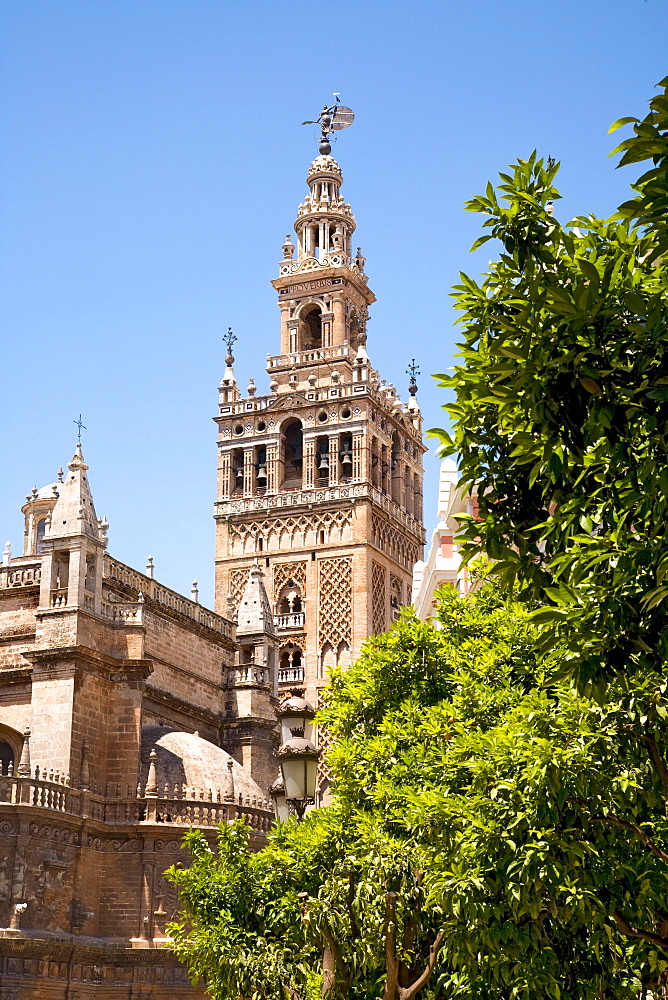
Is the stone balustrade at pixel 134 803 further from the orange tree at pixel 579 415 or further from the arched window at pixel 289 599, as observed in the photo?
the orange tree at pixel 579 415

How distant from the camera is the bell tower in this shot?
53531 mm

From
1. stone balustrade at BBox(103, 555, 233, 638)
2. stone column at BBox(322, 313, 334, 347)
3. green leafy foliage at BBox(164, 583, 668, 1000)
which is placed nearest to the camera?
green leafy foliage at BBox(164, 583, 668, 1000)

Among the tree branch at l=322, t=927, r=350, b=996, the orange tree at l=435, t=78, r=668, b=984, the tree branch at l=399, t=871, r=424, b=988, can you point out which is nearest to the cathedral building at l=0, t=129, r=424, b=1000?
the tree branch at l=322, t=927, r=350, b=996

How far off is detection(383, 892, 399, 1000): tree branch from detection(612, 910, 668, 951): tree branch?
3272 millimetres

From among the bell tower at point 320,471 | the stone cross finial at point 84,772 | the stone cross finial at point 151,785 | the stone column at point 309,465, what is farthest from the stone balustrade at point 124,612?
the stone column at point 309,465

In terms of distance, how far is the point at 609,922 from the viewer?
13836 millimetres

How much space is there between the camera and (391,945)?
16.0 metres

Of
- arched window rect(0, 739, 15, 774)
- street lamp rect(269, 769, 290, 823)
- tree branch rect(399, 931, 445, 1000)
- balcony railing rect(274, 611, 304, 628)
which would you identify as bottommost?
tree branch rect(399, 931, 445, 1000)

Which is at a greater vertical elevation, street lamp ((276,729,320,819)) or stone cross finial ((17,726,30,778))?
stone cross finial ((17,726,30,778))

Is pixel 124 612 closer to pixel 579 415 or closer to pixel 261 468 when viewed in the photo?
pixel 261 468

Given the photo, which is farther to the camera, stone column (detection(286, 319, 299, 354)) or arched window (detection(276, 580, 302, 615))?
stone column (detection(286, 319, 299, 354))

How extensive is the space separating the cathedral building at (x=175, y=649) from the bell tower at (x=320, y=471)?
0.09 m

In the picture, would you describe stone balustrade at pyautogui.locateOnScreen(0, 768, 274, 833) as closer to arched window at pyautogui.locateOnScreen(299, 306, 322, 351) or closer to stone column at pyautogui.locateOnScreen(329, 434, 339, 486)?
stone column at pyautogui.locateOnScreen(329, 434, 339, 486)

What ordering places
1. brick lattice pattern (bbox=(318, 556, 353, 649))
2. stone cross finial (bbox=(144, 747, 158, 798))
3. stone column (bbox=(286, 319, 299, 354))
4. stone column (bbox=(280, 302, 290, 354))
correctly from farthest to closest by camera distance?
stone column (bbox=(280, 302, 290, 354)) → stone column (bbox=(286, 319, 299, 354)) → brick lattice pattern (bbox=(318, 556, 353, 649)) → stone cross finial (bbox=(144, 747, 158, 798))
